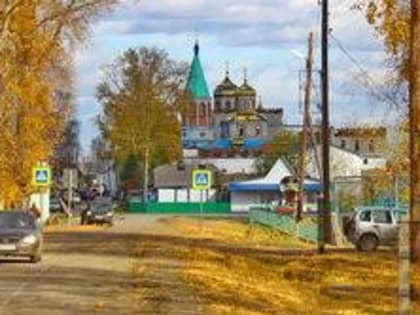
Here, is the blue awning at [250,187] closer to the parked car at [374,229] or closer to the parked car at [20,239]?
the parked car at [374,229]

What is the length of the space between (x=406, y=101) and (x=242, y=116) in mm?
154224

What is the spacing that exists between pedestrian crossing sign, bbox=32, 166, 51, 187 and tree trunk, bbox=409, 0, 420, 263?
32138 millimetres

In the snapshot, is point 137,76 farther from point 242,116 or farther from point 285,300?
point 285,300

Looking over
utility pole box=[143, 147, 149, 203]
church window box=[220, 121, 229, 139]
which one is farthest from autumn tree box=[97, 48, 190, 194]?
church window box=[220, 121, 229, 139]

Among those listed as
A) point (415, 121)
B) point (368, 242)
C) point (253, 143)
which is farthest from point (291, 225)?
point (253, 143)

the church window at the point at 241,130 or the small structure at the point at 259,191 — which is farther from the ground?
the church window at the point at 241,130

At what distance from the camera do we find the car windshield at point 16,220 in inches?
1394

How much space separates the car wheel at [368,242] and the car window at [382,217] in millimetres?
651

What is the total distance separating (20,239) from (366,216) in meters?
18.2

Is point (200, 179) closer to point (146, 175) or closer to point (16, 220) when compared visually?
point (16, 220)

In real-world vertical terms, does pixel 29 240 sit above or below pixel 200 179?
below

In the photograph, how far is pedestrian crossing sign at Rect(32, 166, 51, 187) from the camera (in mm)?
60875

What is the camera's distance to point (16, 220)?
118ft

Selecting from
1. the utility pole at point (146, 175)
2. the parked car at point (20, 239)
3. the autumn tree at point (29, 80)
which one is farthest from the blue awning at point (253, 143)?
the parked car at point (20, 239)
